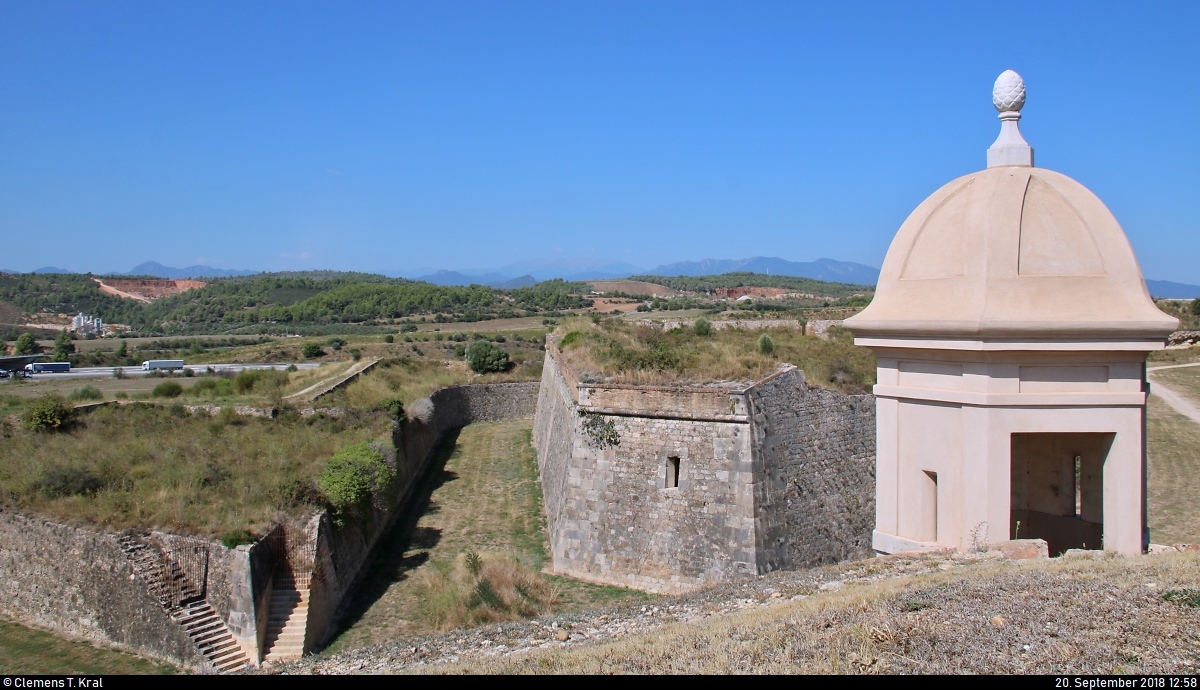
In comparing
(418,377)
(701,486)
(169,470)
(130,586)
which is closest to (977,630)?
(701,486)

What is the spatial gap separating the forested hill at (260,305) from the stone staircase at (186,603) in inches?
2326

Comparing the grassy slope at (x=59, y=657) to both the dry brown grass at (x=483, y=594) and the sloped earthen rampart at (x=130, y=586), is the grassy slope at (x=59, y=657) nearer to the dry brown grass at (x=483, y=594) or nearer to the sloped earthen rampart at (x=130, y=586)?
the sloped earthen rampart at (x=130, y=586)

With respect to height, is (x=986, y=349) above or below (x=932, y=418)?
above

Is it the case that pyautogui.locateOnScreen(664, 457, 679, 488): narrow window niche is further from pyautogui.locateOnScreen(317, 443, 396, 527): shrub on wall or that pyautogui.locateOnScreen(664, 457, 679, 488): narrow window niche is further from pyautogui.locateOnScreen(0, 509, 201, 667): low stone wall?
pyautogui.locateOnScreen(0, 509, 201, 667): low stone wall

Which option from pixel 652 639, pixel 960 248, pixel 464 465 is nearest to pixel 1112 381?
pixel 960 248

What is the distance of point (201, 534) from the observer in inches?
440

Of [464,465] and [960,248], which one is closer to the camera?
[960,248]

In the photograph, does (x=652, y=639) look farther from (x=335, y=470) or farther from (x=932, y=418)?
(x=335, y=470)

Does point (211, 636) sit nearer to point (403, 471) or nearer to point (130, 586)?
point (130, 586)

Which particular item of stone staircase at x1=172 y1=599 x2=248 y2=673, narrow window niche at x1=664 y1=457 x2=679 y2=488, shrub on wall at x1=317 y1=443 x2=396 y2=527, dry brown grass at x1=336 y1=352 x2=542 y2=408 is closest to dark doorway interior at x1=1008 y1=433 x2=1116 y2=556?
narrow window niche at x1=664 y1=457 x2=679 y2=488

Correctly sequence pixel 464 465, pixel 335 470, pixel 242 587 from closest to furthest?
pixel 242 587, pixel 335 470, pixel 464 465

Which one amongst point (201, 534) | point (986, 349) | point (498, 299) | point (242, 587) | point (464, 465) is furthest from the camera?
point (498, 299)

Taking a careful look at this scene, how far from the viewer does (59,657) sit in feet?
35.3

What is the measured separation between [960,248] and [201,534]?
10506 millimetres
